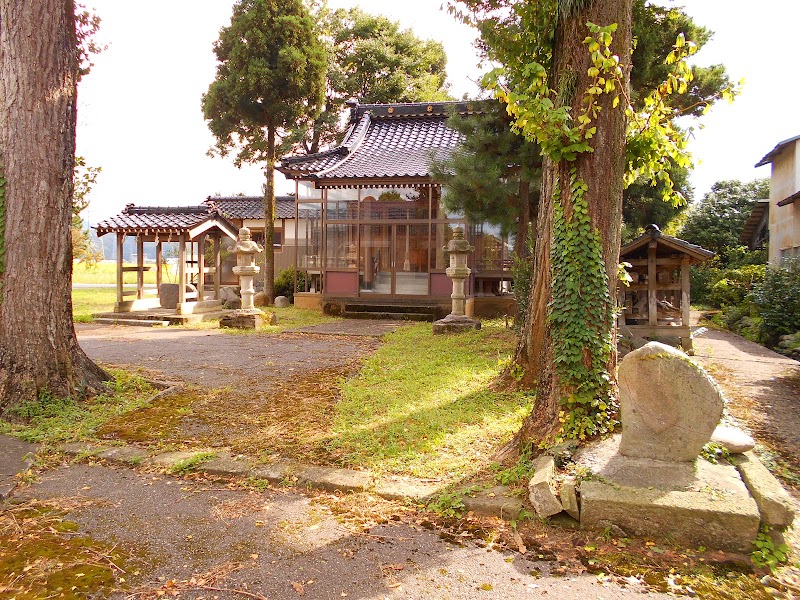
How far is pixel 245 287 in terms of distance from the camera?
1302 centimetres

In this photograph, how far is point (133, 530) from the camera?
10.6 ft

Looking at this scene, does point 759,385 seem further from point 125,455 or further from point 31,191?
point 31,191

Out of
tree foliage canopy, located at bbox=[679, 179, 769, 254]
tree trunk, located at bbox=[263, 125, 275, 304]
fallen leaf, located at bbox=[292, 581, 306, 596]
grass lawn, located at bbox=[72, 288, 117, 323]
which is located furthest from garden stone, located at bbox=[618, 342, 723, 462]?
tree foliage canopy, located at bbox=[679, 179, 769, 254]

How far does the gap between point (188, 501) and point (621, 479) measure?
2720mm

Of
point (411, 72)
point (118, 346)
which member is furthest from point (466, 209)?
point (411, 72)

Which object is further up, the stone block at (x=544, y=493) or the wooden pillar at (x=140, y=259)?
the wooden pillar at (x=140, y=259)

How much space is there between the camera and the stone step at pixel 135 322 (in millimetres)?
13555

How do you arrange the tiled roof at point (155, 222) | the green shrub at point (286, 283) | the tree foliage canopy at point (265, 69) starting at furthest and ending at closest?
the green shrub at point (286, 283), the tree foliage canopy at point (265, 69), the tiled roof at point (155, 222)

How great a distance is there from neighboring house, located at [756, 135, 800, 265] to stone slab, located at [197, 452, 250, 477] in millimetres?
14949

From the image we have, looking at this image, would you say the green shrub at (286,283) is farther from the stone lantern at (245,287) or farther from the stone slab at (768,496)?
the stone slab at (768,496)

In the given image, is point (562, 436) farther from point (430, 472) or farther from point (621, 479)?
point (430, 472)

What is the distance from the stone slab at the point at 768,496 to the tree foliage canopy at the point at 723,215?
20.9 m

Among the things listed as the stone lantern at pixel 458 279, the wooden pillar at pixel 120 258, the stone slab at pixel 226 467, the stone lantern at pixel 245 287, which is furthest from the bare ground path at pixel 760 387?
the wooden pillar at pixel 120 258

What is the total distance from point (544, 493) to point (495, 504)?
326 mm
